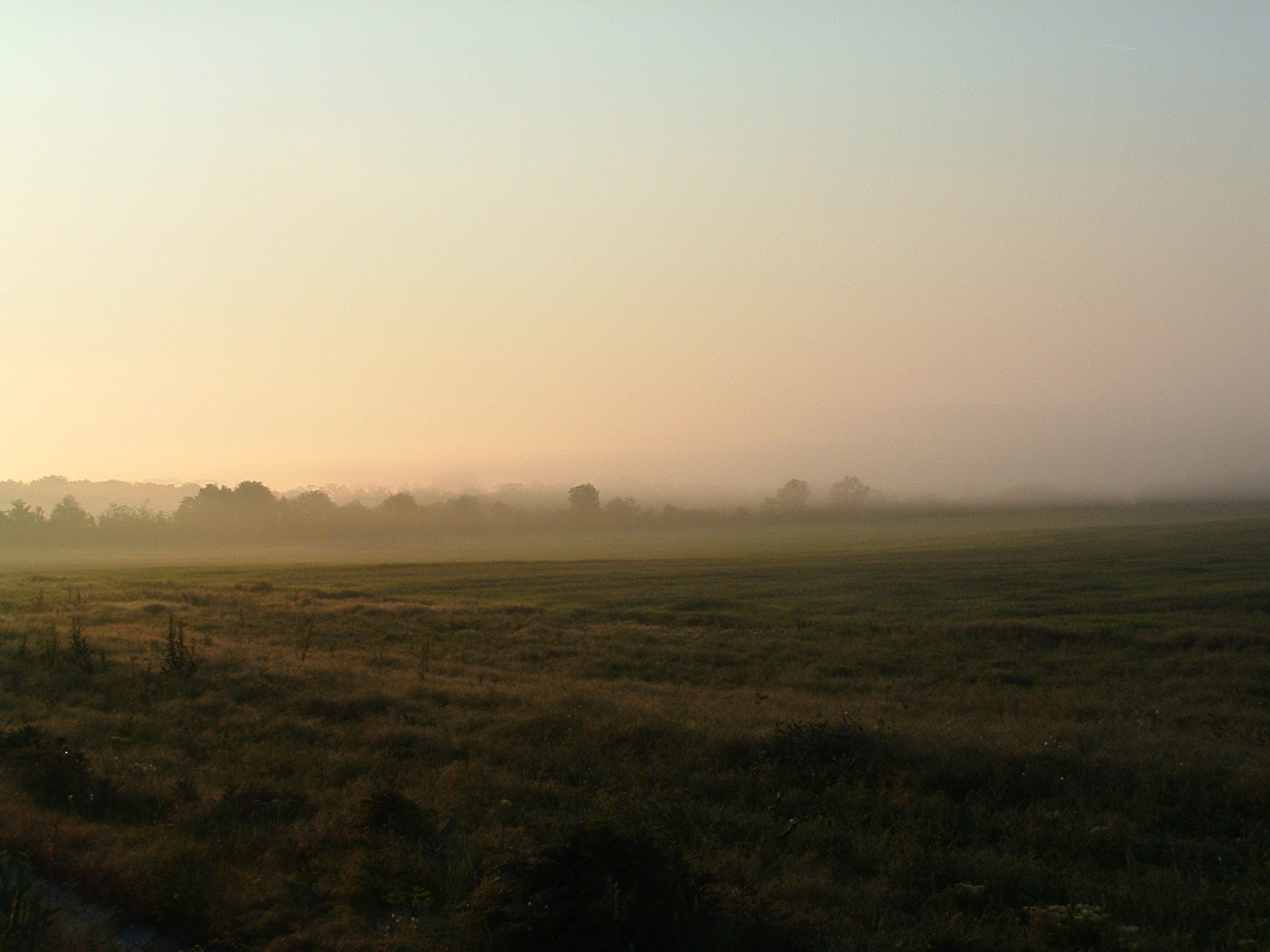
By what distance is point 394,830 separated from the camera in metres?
8.96

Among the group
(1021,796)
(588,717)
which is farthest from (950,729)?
(588,717)

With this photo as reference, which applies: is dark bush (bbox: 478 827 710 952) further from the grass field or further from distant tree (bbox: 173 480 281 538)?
distant tree (bbox: 173 480 281 538)

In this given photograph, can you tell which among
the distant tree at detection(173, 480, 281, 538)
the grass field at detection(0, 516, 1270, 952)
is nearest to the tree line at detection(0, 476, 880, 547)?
the distant tree at detection(173, 480, 281, 538)

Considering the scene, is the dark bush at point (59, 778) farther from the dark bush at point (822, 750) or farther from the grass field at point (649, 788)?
the dark bush at point (822, 750)

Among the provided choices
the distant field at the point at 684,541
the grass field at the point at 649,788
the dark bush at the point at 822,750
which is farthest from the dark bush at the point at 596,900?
the distant field at the point at 684,541

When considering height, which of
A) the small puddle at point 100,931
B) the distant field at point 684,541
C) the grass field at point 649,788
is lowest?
the distant field at point 684,541

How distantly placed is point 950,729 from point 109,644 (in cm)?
2008

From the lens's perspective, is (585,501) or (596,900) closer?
(596,900)

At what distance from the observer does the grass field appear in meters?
6.85

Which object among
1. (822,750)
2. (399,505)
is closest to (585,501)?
(399,505)

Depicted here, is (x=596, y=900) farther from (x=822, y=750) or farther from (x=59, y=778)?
(x=59, y=778)

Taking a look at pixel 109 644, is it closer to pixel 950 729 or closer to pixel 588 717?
pixel 588 717

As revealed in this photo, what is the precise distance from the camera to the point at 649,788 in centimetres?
1079

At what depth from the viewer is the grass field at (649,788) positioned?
6852 millimetres
